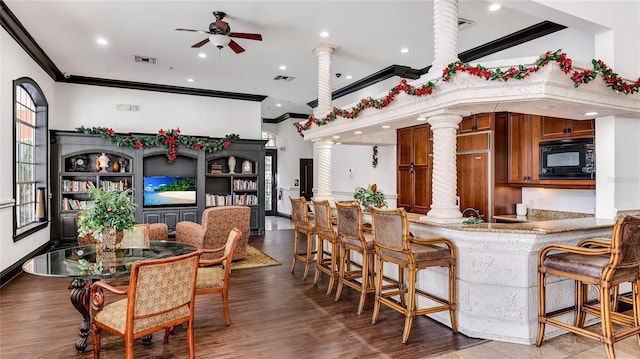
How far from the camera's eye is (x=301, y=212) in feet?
16.6

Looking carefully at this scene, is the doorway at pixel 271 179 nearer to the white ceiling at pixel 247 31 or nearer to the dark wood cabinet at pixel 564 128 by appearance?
the white ceiling at pixel 247 31

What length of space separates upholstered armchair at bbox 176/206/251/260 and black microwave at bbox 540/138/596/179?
420 cm

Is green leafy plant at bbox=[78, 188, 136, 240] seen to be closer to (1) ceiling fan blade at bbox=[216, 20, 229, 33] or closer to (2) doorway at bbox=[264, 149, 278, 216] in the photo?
(1) ceiling fan blade at bbox=[216, 20, 229, 33]

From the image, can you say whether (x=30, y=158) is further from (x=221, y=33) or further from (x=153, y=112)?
(x=221, y=33)

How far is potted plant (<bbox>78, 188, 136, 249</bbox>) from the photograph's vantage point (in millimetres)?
3078

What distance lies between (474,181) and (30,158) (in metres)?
7.44

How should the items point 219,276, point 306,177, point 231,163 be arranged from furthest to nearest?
point 306,177 < point 231,163 < point 219,276

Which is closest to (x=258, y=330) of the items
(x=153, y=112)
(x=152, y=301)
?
(x=152, y=301)

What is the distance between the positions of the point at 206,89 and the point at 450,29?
21.7ft

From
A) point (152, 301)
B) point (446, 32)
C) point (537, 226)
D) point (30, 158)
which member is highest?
point (446, 32)

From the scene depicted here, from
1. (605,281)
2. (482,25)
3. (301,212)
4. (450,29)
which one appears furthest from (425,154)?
(605,281)

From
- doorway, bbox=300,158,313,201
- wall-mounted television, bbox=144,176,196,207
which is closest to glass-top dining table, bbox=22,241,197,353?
wall-mounted television, bbox=144,176,196,207

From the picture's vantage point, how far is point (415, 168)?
21.9 ft

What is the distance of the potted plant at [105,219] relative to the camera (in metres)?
3.08
